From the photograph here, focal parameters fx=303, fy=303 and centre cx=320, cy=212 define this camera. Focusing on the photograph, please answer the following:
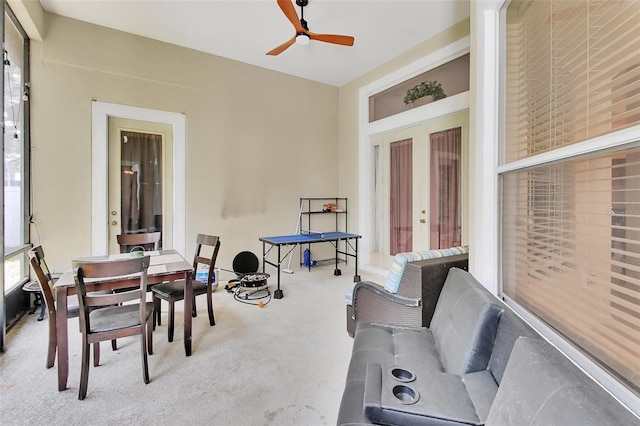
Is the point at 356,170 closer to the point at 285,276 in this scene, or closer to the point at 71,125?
the point at 285,276

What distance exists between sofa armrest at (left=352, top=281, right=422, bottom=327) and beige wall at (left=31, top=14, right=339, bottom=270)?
118 inches

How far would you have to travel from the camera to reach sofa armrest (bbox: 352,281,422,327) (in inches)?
83.9

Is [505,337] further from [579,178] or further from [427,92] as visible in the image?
[427,92]

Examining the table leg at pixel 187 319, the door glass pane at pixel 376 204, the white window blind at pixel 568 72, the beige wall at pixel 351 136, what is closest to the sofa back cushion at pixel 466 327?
the white window blind at pixel 568 72

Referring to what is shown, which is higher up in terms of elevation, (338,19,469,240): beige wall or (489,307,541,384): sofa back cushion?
(338,19,469,240): beige wall

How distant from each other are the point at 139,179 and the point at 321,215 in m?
3.00

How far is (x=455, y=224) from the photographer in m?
4.06

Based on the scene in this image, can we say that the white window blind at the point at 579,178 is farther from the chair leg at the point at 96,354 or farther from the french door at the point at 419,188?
the chair leg at the point at 96,354

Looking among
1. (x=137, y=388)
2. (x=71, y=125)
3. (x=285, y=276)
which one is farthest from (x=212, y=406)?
(x=71, y=125)

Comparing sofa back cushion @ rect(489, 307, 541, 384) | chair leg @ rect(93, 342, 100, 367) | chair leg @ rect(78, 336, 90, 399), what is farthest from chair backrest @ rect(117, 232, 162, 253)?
sofa back cushion @ rect(489, 307, 541, 384)

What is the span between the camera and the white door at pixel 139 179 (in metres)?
3.99

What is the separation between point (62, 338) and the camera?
199cm

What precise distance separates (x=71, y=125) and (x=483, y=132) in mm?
4445

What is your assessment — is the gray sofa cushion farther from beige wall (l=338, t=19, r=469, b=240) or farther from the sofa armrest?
beige wall (l=338, t=19, r=469, b=240)
